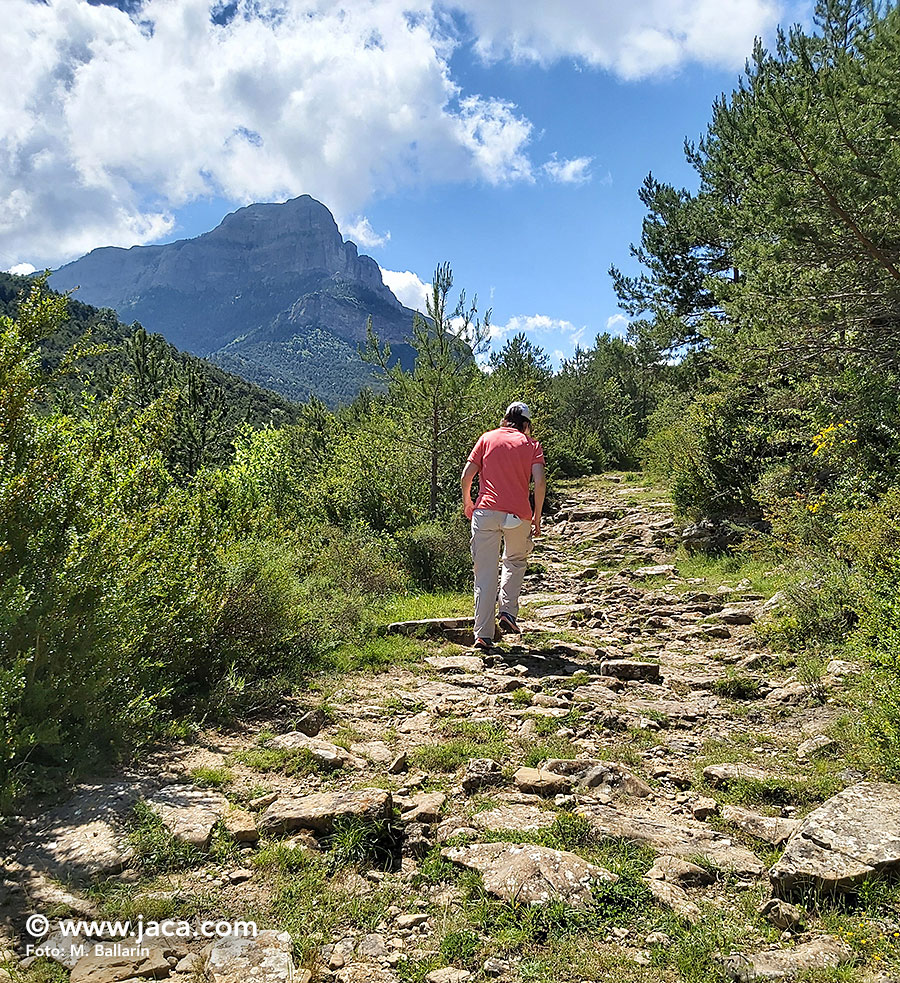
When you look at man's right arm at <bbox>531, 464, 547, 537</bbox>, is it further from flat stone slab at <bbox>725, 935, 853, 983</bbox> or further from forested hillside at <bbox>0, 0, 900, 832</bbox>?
flat stone slab at <bbox>725, 935, 853, 983</bbox>

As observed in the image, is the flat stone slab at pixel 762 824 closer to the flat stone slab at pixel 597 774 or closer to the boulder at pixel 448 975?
the flat stone slab at pixel 597 774

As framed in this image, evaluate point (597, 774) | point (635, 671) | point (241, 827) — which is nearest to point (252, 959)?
point (241, 827)

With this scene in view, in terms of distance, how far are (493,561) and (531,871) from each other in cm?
419

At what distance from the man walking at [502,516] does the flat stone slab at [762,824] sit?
3542 mm

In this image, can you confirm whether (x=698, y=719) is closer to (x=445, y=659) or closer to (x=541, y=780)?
(x=541, y=780)

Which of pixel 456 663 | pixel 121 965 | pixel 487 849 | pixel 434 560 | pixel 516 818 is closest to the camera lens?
pixel 121 965

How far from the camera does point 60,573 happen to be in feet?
10.9

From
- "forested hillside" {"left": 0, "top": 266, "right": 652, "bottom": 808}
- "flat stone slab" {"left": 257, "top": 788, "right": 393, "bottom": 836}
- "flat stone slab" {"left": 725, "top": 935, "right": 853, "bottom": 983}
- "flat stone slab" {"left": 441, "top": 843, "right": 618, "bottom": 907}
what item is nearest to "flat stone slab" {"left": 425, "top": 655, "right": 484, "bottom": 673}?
"forested hillside" {"left": 0, "top": 266, "right": 652, "bottom": 808}

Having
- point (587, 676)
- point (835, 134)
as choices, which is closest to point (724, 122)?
point (835, 134)

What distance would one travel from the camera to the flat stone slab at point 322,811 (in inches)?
122

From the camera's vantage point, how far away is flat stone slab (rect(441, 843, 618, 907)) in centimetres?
Result: 259

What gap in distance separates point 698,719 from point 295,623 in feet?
11.5

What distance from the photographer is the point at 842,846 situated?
2.66m

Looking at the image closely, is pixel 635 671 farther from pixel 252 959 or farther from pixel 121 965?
pixel 121 965
